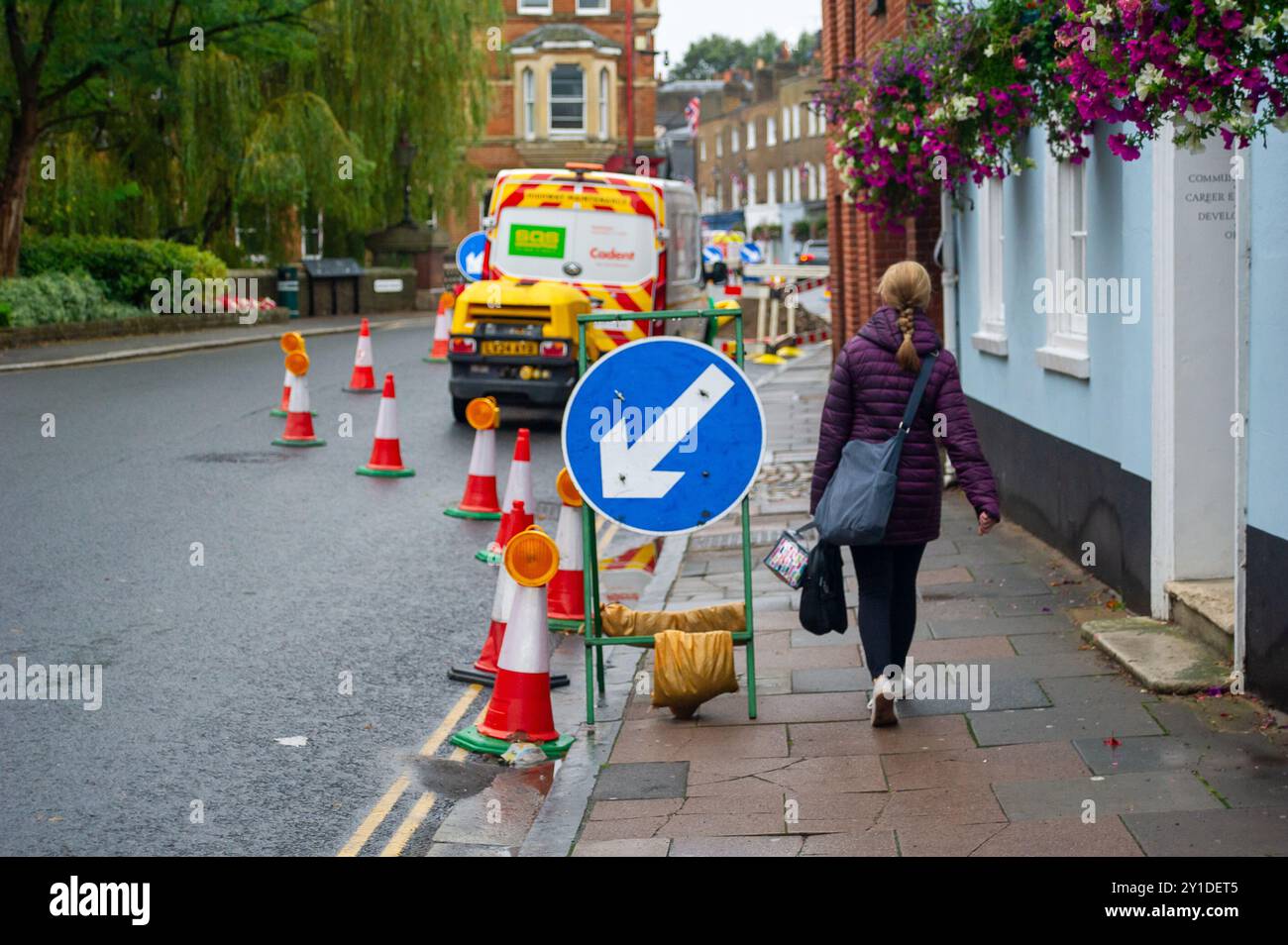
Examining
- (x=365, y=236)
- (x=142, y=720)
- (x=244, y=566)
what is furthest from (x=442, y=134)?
(x=142, y=720)

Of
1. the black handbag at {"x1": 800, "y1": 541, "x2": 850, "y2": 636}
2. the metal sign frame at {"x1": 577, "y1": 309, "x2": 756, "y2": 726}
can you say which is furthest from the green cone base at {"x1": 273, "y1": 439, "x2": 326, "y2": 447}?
the black handbag at {"x1": 800, "y1": 541, "x2": 850, "y2": 636}

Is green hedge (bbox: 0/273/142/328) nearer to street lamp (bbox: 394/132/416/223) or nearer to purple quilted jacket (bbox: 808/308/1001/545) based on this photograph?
street lamp (bbox: 394/132/416/223)

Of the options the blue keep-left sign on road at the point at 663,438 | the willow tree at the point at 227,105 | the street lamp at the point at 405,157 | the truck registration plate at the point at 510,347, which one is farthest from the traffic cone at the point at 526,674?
the street lamp at the point at 405,157

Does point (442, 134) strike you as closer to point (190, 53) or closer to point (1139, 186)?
point (190, 53)

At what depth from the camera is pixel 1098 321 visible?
966 cm

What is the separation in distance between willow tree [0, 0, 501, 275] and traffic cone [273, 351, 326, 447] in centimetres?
1314

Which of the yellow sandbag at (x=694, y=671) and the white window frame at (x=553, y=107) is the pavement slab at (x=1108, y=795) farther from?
the white window frame at (x=553, y=107)

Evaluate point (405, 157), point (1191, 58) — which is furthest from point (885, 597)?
point (405, 157)

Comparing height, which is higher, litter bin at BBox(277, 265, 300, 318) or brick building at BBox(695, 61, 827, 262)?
brick building at BBox(695, 61, 827, 262)

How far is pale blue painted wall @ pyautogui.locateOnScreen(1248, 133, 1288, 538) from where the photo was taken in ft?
21.7

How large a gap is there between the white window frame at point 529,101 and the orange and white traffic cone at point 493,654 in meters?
56.6

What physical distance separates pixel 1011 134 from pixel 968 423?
374 centimetres

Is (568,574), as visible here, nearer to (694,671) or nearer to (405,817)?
(694,671)

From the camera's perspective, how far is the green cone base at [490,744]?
6.78m
